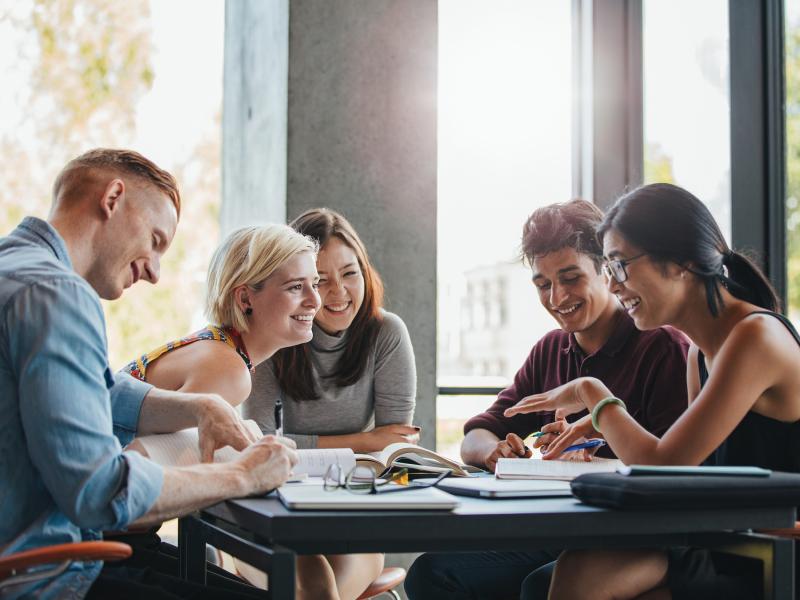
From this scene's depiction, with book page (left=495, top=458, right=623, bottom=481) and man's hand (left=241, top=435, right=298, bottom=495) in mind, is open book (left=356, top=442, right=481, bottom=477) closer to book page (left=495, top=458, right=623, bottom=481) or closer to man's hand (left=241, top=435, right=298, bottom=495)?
book page (left=495, top=458, right=623, bottom=481)

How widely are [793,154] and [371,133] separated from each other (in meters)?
1.84

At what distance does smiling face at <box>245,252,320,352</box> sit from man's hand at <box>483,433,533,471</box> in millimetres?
680

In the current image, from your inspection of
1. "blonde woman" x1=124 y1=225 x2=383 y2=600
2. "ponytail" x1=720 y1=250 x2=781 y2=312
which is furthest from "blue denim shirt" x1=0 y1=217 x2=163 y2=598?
"ponytail" x1=720 y1=250 x2=781 y2=312

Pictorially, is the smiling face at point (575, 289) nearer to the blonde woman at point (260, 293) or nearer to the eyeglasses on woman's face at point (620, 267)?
the eyeglasses on woman's face at point (620, 267)

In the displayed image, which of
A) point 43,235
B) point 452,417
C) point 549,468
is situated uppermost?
point 43,235

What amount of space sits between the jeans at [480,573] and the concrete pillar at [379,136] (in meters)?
1.48

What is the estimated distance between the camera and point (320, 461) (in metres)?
1.95

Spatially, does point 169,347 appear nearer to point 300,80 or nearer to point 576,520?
point 576,520

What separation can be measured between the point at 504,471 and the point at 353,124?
2348 mm

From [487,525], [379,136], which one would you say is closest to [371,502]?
[487,525]

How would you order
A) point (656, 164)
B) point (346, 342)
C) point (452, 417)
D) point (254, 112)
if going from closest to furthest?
point (346, 342), point (452, 417), point (254, 112), point (656, 164)

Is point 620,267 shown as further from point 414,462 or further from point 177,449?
point 177,449

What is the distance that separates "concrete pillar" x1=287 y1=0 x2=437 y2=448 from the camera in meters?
3.84

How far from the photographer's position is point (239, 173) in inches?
175
